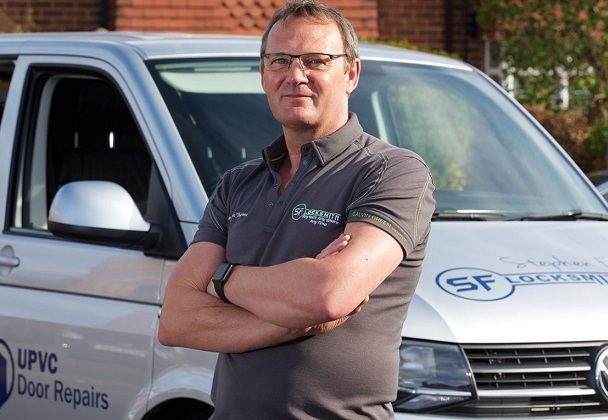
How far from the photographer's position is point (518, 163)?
5488mm

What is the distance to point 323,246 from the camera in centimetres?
329

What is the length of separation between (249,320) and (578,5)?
1325cm

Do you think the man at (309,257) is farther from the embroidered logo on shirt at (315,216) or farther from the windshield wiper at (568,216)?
the windshield wiper at (568,216)

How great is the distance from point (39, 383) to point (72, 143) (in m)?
1.13

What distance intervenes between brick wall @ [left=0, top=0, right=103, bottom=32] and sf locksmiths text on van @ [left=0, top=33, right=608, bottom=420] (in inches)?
355

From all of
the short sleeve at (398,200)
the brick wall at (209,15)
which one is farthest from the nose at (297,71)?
the brick wall at (209,15)

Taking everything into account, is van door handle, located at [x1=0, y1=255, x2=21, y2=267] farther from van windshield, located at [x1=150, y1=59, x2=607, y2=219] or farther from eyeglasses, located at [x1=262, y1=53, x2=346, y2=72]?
eyeglasses, located at [x1=262, y1=53, x2=346, y2=72]

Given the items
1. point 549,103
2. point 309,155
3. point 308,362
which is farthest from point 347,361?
point 549,103

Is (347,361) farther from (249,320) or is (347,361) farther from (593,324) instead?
(593,324)

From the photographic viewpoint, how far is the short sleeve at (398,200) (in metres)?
3.24

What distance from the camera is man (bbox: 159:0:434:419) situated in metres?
3.20

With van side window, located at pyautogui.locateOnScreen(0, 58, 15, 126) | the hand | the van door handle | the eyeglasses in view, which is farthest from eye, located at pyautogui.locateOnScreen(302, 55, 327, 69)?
van side window, located at pyautogui.locateOnScreen(0, 58, 15, 126)

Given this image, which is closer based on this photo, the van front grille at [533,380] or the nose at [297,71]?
the nose at [297,71]

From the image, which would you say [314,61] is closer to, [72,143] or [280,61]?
[280,61]
